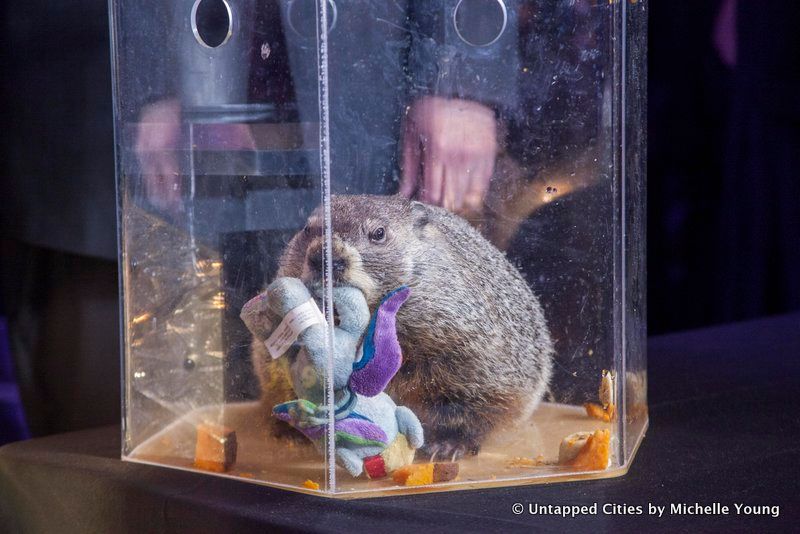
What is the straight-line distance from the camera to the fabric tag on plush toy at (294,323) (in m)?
0.77

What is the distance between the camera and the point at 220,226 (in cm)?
86

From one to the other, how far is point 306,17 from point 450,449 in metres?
0.41

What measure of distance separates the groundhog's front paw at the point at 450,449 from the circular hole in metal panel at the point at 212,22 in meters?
0.43

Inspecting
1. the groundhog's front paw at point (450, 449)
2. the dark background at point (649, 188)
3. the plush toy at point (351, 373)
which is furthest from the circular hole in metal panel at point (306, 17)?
the dark background at point (649, 188)

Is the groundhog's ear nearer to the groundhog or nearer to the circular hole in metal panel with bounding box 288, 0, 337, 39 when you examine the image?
the groundhog

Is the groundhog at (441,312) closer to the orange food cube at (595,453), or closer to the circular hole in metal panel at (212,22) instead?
the orange food cube at (595,453)

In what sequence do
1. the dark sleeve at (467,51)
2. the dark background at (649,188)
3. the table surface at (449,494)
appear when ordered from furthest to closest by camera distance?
the dark background at (649,188) < the dark sleeve at (467,51) < the table surface at (449,494)

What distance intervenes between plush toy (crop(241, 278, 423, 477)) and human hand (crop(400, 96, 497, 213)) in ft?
0.34

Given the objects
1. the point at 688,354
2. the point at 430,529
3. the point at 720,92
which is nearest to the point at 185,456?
the point at 430,529

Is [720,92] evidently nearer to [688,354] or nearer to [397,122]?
[688,354]

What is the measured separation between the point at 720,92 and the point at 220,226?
4.72 feet

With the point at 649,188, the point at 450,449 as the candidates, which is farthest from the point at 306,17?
the point at 649,188

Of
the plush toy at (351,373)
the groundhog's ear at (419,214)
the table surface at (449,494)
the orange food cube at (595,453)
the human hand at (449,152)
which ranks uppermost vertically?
the human hand at (449,152)

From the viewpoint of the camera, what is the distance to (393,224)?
2.66 ft
